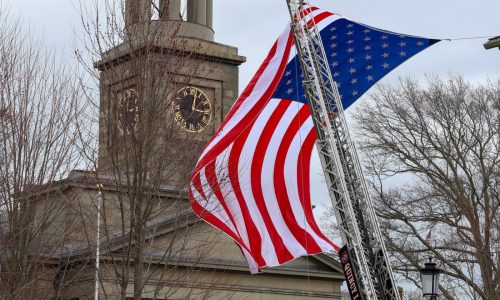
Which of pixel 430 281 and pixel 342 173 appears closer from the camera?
pixel 342 173

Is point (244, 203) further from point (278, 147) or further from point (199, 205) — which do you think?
point (278, 147)

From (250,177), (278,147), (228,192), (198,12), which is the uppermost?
(198,12)

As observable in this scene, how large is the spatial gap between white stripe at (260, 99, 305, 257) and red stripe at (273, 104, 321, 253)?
5 cm

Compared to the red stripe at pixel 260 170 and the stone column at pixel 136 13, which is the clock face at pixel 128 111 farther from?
the red stripe at pixel 260 170

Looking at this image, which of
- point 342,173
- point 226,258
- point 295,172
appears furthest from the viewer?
point 226,258

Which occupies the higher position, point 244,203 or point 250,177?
point 250,177

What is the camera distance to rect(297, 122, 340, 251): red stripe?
61.4ft

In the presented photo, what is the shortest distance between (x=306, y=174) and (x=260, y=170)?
82 centimetres

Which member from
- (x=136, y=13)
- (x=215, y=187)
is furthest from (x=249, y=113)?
(x=136, y=13)

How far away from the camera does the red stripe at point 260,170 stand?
18.5 metres

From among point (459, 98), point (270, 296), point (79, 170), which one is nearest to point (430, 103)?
point (459, 98)

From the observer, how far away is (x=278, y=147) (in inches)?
741

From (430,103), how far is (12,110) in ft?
67.4

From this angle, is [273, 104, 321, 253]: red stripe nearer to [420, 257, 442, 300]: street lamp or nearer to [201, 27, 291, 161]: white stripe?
[201, 27, 291, 161]: white stripe
